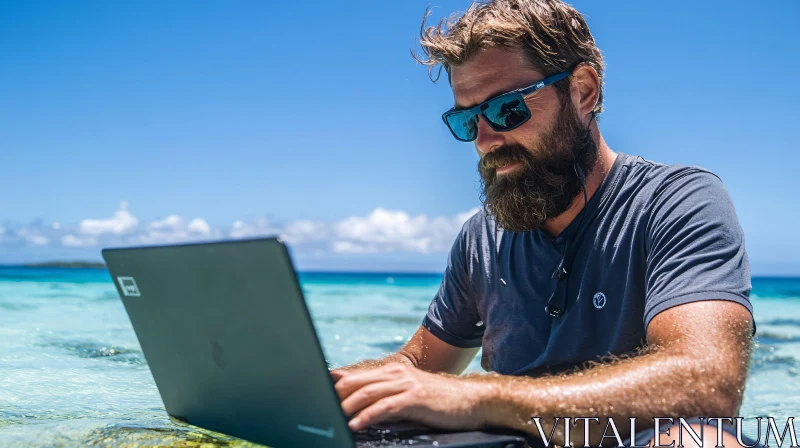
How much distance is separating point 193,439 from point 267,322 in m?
0.85

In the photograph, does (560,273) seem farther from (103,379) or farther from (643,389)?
(103,379)

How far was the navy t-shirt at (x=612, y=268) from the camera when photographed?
1853 millimetres

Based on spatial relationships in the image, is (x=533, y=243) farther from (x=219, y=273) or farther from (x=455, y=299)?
(x=219, y=273)

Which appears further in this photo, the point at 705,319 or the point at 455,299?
the point at 455,299

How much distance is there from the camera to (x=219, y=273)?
51.8 inches

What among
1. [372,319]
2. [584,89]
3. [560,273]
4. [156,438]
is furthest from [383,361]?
[372,319]

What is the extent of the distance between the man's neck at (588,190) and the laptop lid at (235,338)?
53.5 inches

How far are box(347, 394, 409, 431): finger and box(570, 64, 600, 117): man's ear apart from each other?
157cm

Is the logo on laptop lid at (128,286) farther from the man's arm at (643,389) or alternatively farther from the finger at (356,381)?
the man's arm at (643,389)

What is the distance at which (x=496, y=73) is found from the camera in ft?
8.11

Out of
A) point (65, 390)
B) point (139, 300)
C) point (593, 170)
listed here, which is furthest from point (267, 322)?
point (65, 390)

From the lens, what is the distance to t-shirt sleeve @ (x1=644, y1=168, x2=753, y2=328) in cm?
177

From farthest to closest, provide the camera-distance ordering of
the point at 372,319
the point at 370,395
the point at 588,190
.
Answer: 1. the point at 372,319
2. the point at 588,190
3. the point at 370,395

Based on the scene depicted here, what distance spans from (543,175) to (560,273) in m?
0.39
